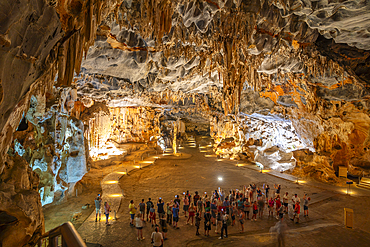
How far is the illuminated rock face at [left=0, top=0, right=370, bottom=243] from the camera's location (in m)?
3.43

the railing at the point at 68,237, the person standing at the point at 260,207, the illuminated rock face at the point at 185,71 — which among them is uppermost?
the illuminated rock face at the point at 185,71

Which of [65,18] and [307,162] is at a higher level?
[65,18]

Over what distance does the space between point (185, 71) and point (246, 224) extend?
859 cm

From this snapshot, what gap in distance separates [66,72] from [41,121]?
686 cm

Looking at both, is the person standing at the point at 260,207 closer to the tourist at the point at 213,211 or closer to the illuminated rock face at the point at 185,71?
the tourist at the point at 213,211

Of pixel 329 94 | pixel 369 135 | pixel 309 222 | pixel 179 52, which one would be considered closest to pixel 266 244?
pixel 309 222

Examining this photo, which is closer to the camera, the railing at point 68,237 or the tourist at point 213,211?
the railing at point 68,237

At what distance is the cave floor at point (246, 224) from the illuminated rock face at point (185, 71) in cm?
283

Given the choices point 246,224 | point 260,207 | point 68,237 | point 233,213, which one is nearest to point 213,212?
point 233,213

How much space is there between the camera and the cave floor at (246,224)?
241 inches

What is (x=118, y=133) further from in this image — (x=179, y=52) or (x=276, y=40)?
(x=276, y=40)

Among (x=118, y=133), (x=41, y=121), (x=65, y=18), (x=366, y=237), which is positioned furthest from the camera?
(x=118, y=133)

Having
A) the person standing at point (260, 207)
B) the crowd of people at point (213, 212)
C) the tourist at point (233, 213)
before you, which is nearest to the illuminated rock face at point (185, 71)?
the crowd of people at point (213, 212)

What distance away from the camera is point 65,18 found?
3.39 m
